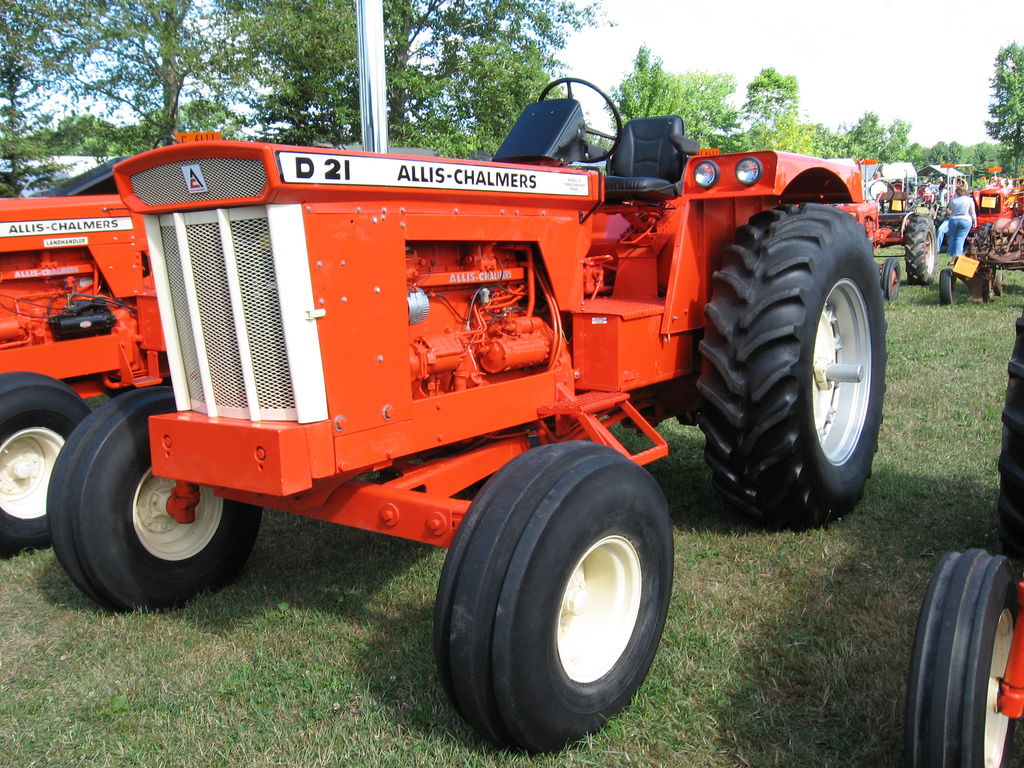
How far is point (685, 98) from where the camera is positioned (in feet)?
135

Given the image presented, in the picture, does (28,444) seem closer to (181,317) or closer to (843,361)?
(181,317)

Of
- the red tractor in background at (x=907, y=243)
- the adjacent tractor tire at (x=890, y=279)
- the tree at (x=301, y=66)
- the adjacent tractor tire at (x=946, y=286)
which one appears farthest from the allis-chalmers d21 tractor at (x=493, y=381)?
the tree at (x=301, y=66)

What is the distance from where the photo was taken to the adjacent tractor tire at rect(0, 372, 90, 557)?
4148mm

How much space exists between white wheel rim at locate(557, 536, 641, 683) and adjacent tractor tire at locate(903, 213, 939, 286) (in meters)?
12.1

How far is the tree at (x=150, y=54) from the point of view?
53.1 feet

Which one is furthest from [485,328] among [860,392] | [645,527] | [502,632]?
[860,392]

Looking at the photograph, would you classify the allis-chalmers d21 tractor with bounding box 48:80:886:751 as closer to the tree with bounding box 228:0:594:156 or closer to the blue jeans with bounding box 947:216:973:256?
the blue jeans with bounding box 947:216:973:256

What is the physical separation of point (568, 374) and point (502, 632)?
4.88 ft

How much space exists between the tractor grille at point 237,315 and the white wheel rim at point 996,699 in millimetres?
1894

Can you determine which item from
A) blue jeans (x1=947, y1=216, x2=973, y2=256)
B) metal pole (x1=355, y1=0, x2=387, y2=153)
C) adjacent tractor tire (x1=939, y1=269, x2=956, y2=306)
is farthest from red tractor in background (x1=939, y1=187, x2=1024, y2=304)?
metal pole (x1=355, y1=0, x2=387, y2=153)

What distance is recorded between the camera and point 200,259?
8.41 feet

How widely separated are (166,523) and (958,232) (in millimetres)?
13868

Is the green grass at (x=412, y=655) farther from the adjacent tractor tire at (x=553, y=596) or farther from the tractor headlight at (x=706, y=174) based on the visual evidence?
the tractor headlight at (x=706, y=174)

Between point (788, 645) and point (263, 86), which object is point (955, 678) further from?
point (263, 86)
